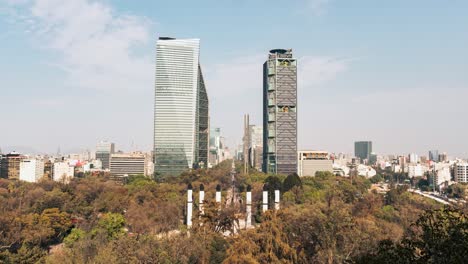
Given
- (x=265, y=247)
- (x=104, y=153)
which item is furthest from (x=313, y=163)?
(x=104, y=153)

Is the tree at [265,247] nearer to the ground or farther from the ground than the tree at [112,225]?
farther from the ground

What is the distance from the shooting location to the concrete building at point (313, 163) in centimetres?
8456

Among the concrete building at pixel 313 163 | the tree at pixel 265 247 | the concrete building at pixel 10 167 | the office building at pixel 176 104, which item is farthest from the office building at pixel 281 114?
the tree at pixel 265 247

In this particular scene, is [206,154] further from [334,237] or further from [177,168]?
[334,237]

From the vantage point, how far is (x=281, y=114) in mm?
79875

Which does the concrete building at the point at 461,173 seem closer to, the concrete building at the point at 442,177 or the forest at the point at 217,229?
the concrete building at the point at 442,177

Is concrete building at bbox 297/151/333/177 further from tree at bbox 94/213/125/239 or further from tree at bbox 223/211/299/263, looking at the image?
tree at bbox 223/211/299/263

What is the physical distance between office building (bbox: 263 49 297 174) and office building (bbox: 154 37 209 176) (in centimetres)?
1441

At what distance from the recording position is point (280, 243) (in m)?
21.0

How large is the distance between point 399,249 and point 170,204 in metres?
29.0

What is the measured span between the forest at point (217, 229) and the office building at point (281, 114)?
23052mm

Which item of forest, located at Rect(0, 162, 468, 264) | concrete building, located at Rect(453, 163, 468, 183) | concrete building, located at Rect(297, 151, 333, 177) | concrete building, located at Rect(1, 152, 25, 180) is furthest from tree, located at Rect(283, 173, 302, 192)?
concrete building, located at Rect(1, 152, 25, 180)

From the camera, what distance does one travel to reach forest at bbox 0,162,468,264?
1189 centimetres

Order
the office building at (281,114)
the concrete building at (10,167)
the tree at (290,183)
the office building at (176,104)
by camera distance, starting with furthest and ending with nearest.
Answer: the concrete building at (10,167) < the office building at (281,114) < the office building at (176,104) < the tree at (290,183)
